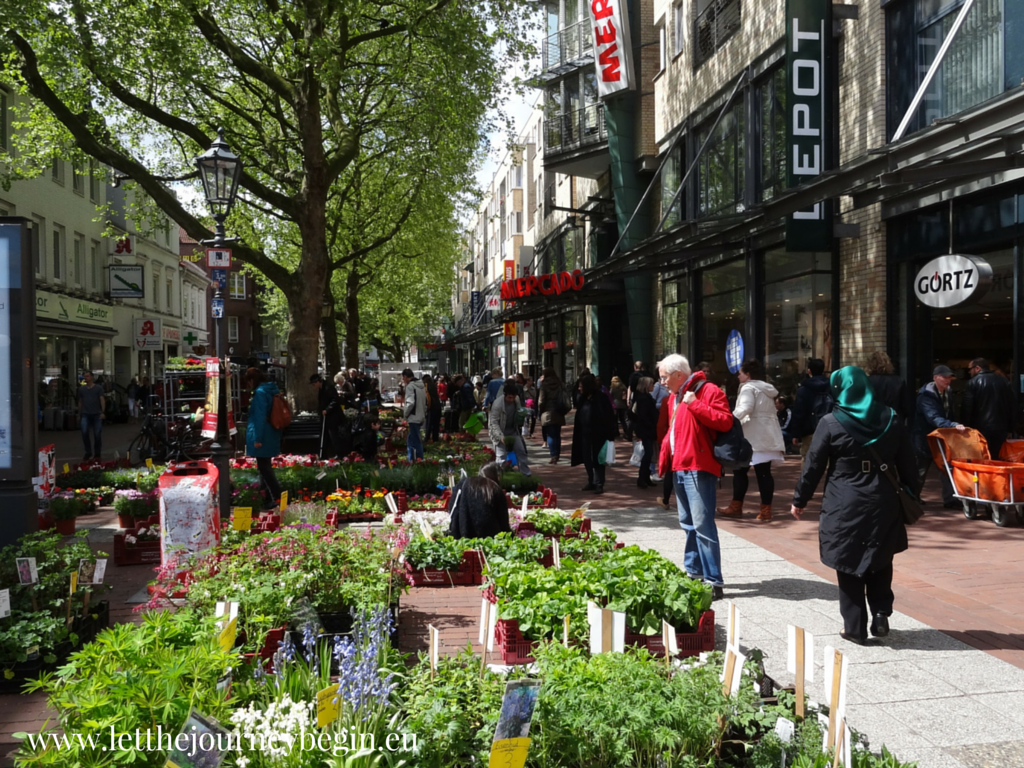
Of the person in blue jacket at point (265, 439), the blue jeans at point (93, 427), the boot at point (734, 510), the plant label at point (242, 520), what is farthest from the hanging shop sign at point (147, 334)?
the plant label at point (242, 520)

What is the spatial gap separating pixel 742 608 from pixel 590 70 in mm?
23573

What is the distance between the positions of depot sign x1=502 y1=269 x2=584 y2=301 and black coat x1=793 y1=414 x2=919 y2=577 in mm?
16741

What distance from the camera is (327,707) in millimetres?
3023

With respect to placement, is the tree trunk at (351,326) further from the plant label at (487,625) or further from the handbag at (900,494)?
the plant label at (487,625)

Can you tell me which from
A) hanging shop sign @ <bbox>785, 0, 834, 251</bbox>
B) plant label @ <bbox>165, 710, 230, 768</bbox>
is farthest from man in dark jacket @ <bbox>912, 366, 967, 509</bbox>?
plant label @ <bbox>165, 710, 230, 768</bbox>

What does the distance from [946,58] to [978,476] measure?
19.5ft

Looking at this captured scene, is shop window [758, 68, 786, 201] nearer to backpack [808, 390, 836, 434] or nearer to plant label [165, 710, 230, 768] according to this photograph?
Result: backpack [808, 390, 836, 434]

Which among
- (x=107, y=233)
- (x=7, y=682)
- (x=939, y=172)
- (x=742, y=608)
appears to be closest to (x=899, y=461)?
(x=742, y=608)

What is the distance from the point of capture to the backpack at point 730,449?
672 cm

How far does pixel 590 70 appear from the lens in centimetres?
2709

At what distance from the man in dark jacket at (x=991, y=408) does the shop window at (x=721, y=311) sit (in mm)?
8176

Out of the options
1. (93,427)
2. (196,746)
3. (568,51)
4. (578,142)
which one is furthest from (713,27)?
(196,746)

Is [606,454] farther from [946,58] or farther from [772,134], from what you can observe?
[772,134]

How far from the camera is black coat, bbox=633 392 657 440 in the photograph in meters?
12.6
